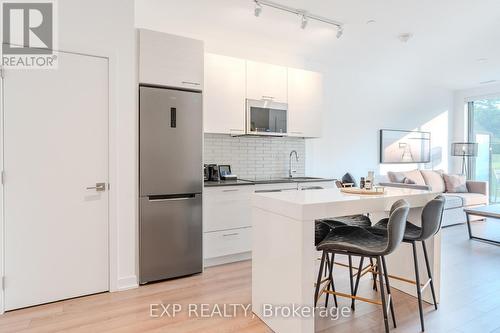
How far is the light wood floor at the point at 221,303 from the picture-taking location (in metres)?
2.36

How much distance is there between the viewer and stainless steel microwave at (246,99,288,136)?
4.15 m

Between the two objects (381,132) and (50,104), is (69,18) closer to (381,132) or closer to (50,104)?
(50,104)

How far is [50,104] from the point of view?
8.96 feet

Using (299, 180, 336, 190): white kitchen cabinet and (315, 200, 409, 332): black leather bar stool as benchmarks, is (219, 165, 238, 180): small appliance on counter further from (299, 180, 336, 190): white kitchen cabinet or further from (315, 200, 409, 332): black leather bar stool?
(315, 200, 409, 332): black leather bar stool

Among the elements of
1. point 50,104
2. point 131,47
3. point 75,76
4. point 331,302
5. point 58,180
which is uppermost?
point 131,47

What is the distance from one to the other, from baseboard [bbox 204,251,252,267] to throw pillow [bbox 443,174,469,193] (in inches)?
190

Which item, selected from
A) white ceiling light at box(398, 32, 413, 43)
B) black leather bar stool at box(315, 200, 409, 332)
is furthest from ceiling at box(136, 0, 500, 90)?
black leather bar stool at box(315, 200, 409, 332)

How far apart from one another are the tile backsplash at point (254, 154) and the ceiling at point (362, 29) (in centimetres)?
136

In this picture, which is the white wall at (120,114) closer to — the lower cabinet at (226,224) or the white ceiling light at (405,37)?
the lower cabinet at (226,224)

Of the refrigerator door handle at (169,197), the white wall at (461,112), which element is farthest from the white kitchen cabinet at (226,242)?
the white wall at (461,112)

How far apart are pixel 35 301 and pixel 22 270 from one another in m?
0.29

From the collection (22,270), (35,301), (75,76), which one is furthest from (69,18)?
(35,301)

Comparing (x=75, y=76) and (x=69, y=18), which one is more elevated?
(x=69, y=18)

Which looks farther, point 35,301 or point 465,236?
point 465,236
